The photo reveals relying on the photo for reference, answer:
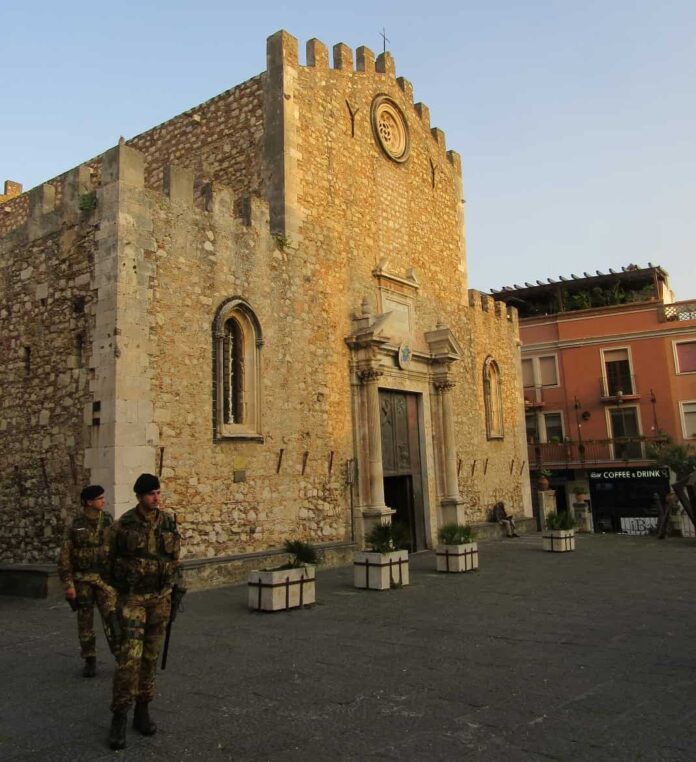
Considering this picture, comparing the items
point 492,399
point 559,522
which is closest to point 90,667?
point 559,522

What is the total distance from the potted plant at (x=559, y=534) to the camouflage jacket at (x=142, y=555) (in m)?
12.4

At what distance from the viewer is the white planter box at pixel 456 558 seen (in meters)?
12.3

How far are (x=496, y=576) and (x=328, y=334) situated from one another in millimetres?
5880

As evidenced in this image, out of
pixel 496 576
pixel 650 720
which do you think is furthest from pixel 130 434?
pixel 650 720

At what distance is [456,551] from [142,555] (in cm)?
839

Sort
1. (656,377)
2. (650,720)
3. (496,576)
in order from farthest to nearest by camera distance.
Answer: (656,377), (496,576), (650,720)

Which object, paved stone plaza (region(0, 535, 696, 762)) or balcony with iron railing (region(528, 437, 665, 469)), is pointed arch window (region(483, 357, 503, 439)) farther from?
balcony with iron railing (region(528, 437, 665, 469))

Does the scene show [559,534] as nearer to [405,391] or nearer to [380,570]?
[405,391]

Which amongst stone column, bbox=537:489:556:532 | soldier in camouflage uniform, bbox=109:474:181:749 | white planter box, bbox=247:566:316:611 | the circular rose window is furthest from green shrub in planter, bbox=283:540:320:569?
stone column, bbox=537:489:556:532

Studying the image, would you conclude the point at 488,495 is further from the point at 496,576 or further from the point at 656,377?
the point at 656,377

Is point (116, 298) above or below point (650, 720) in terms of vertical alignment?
above

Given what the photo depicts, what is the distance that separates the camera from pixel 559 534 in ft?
51.3

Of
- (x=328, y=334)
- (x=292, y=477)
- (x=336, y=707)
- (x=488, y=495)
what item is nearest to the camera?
(x=336, y=707)

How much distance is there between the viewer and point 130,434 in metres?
10.3
